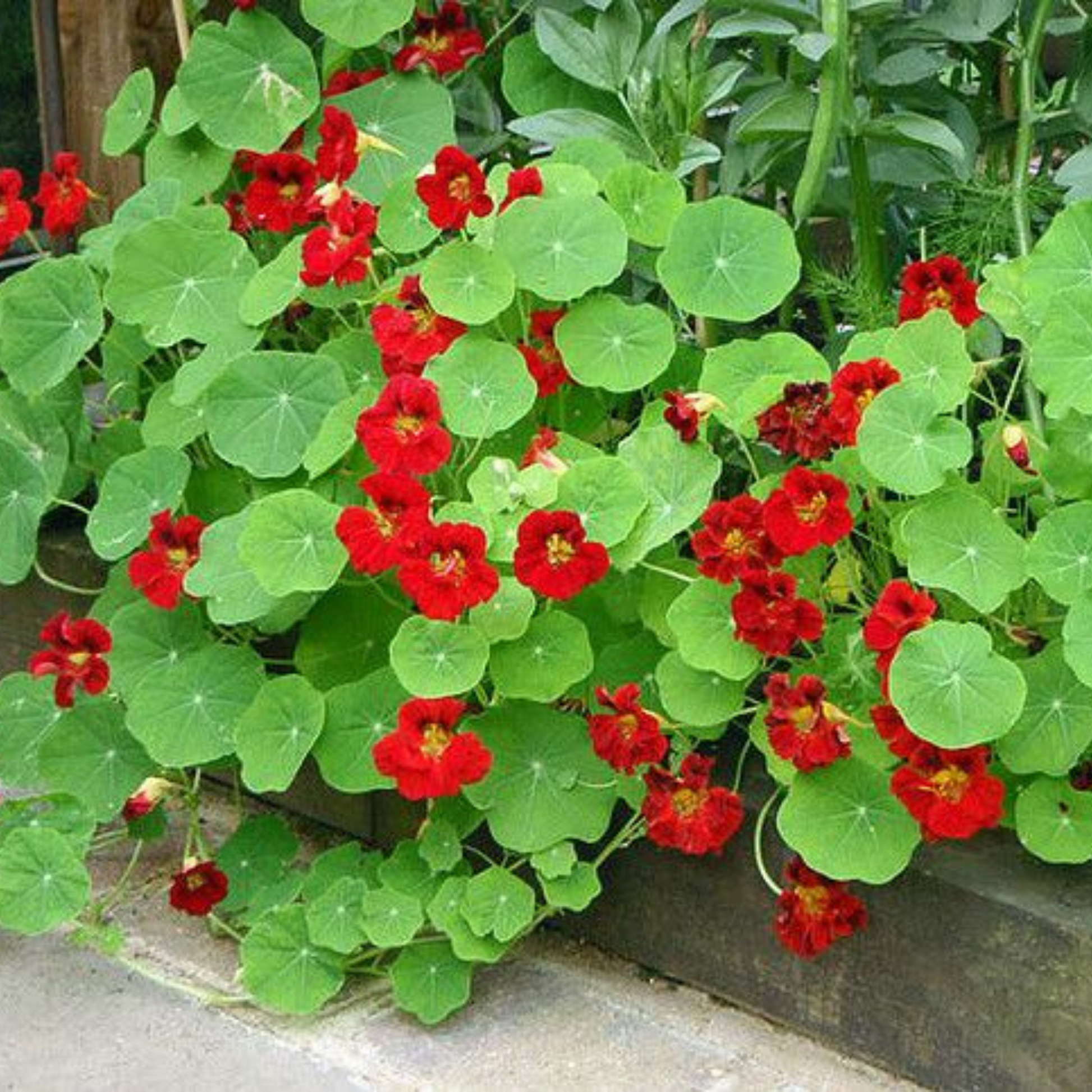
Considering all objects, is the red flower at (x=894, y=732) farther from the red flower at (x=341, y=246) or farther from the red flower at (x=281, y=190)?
the red flower at (x=281, y=190)

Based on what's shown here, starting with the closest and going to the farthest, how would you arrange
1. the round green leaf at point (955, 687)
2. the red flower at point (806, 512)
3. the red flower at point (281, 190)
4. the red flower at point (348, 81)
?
the round green leaf at point (955, 687), the red flower at point (806, 512), the red flower at point (281, 190), the red flower at point (348, 81)

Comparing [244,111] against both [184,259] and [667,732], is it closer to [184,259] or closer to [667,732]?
[184,259]

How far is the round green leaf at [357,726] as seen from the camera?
2.69 m

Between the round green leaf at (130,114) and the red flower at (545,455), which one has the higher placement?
the round green leaf at (130,114)

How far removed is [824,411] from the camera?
248 cm

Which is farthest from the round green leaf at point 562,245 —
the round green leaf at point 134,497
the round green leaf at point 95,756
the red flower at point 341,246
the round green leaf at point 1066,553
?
the round green leaf at point 95,756

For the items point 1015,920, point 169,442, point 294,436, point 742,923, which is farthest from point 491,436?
point 1015,920

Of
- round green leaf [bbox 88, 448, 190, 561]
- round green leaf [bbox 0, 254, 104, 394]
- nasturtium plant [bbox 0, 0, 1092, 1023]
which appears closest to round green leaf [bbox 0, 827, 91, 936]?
nasturtium plant [bbox 0, 0, 1092, 1023]

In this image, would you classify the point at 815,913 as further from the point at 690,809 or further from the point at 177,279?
the point at 177,279

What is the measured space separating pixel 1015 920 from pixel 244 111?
1379 mm

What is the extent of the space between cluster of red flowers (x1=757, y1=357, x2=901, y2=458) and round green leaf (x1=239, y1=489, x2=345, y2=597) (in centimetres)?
47

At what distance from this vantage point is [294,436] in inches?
109

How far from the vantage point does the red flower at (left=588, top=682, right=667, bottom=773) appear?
2.50 m

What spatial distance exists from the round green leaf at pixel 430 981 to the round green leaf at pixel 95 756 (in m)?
0.42
